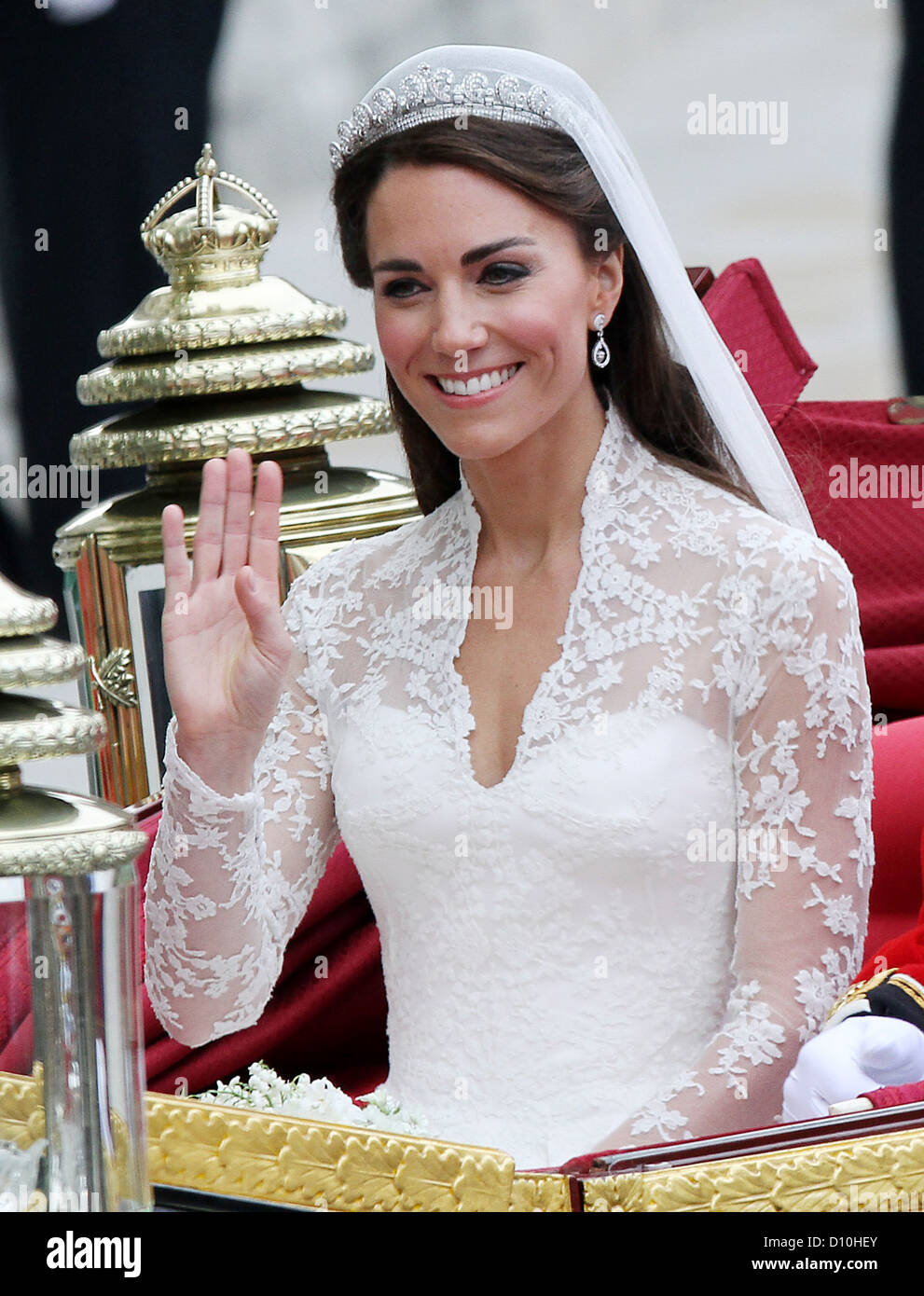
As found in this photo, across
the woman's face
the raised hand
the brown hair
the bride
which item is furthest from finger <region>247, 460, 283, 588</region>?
the brown hair

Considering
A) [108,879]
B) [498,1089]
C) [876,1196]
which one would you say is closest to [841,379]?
[498,1089]

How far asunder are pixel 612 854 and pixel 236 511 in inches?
19.2

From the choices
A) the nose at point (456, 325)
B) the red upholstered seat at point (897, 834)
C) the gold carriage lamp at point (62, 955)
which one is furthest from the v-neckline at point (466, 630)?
the gold carriage lamp at point (62, 955)

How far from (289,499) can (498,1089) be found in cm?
78

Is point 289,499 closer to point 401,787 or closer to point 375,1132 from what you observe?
point 401,787

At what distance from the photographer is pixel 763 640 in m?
1.47

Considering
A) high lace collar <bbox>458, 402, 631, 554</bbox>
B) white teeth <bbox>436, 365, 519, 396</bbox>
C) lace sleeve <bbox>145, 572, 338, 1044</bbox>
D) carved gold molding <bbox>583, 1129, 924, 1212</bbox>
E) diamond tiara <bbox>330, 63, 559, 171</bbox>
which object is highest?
diamond tiara <bbox>330, 63, 559, 171</bbox>

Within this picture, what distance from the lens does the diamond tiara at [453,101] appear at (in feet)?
4.92

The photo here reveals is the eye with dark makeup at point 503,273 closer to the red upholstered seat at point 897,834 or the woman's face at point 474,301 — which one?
the woman's face at point 474,301

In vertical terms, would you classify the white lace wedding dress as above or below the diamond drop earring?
below

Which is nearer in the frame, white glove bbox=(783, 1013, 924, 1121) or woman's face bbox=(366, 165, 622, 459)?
white glove bbox=(783, 1013, 924, 1121)

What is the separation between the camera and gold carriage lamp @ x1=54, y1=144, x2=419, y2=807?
201cm

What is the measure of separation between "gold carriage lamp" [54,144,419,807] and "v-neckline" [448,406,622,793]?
0.38 meters

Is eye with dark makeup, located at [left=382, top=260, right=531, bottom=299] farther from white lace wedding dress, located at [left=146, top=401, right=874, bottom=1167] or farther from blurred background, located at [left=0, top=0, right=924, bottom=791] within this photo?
blurred background, located at [left=0, top=0, right=924, bottom=791]
